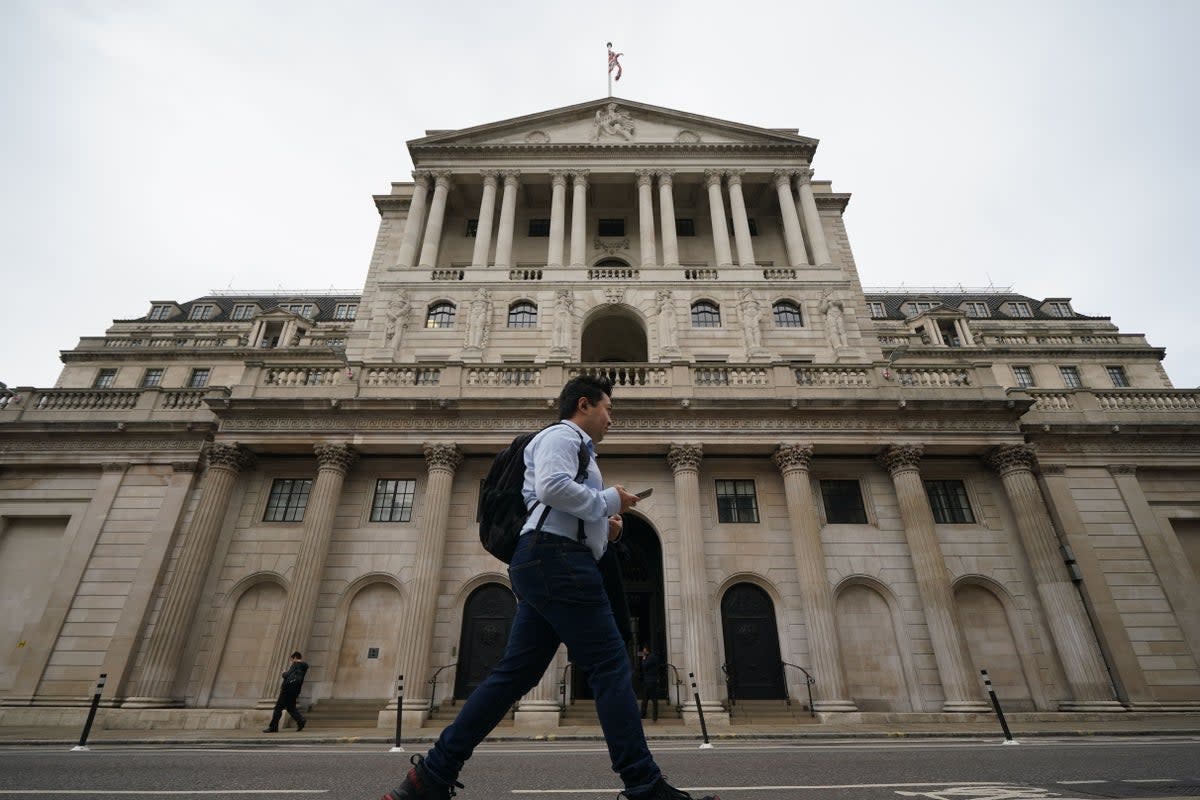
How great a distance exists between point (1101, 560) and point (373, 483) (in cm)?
2290

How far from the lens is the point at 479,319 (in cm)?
2288

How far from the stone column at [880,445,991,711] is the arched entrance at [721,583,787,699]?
4195 mm

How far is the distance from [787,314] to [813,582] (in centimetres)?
1182

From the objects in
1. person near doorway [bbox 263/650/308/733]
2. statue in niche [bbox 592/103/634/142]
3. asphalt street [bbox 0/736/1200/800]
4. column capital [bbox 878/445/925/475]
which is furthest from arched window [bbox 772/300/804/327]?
person near doorway [bbox 263/650/308/733]

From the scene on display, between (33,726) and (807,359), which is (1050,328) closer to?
(807,359)

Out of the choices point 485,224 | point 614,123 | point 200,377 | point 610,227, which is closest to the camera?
point 485,224

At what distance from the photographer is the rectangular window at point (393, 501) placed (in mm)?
18234

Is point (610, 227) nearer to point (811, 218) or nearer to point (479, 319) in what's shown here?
point (811, 218)

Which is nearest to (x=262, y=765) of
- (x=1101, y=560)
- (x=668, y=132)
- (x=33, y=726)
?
(x=33, y=726)

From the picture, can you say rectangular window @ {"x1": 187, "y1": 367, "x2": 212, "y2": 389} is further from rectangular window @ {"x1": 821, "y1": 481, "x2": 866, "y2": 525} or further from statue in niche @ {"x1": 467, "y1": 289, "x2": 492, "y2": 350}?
rectangular window @ {"x1": 821, "y1": 481, "x2": 866, "y2": 525}

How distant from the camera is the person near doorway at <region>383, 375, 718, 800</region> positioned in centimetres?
291

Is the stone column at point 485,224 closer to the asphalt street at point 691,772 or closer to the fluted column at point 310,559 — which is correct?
the fluted column at point 310,559

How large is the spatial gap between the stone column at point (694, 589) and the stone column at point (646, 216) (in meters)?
10.6

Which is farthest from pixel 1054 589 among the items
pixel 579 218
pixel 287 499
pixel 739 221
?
pixel 287 499
